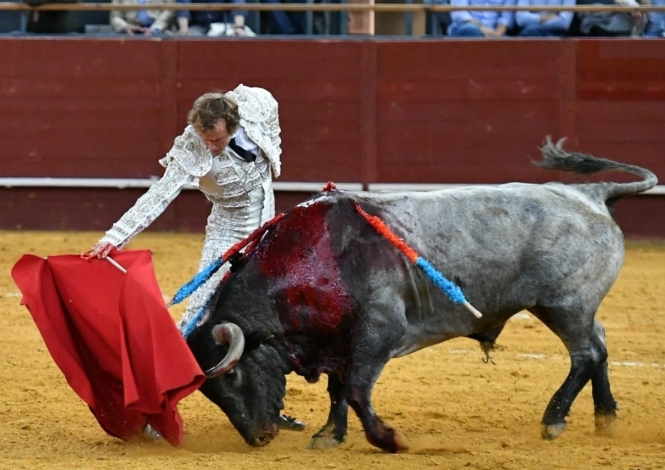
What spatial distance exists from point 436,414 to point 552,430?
624mm

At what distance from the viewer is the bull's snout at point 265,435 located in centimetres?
424

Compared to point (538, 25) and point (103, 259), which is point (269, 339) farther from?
point (538, 25)

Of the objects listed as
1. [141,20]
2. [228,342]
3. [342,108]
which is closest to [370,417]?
[228,342]

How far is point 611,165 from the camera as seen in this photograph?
4.70m

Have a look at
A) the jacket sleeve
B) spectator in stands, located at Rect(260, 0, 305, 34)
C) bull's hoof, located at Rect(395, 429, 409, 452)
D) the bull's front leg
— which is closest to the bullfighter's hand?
the jacket sleeve

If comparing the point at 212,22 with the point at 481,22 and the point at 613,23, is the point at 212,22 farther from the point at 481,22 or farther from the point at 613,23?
the point at 613,23

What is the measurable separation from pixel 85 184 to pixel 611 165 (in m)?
5.94

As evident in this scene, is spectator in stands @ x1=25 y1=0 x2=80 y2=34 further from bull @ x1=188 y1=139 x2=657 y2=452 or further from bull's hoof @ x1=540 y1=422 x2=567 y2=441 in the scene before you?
bull's hoof @ x1=540 y1=422 x2=567 y2=441

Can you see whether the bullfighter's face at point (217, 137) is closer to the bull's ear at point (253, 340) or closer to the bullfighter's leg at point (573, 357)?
the bull's ear at point (253, 340)

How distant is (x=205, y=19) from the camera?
9781mm

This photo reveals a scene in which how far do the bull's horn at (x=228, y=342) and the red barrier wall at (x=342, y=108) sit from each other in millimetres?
5537

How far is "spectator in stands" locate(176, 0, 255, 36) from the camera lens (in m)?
9.63

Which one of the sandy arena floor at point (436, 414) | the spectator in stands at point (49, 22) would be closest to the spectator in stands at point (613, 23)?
the sandy arena floor at point (436, 414)

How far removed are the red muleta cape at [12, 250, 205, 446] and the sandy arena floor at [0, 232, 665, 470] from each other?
0.12 metres
